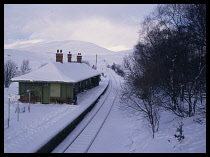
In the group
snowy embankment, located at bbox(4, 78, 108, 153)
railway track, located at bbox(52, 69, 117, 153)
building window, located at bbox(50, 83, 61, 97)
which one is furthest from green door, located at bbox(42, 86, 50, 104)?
railway track, located at bbox(52, 69, 117, 153)

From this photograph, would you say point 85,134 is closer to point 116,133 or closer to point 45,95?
point 116,133

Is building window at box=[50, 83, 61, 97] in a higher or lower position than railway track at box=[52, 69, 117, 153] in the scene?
higher

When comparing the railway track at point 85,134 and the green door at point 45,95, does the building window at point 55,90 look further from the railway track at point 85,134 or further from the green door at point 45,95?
the railway track at point 85,134

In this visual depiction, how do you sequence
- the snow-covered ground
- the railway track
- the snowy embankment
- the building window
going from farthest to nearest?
1. the building window
2. the railway track
3. the snowy embankment
4. the snow-covered ground

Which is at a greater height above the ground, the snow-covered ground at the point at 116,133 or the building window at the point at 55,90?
the building window at the point at 55,90

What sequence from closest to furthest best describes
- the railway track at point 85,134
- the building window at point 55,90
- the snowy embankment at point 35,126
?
the snowy embankment at point 35,126, the railway track at point 85,134, the building window at point 55,90

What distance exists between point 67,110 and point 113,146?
736 cm

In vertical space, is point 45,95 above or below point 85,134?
above

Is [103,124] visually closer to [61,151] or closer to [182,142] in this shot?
[61,151]

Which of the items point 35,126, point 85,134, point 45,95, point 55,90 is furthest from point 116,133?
point 45,95

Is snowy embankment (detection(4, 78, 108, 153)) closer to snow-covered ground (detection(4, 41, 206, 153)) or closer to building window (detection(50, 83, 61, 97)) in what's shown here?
snow-covered ground (detection(4, 41, 206, 153))

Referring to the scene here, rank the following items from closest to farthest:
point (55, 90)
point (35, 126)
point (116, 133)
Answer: point (35, 126)
point (116, 133)
point (55, 90)

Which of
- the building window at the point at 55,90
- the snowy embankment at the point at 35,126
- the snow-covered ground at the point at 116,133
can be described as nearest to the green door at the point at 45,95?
the building window at the point at 55,90
